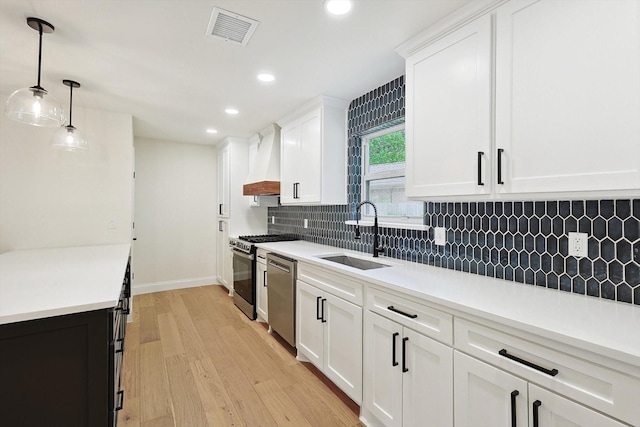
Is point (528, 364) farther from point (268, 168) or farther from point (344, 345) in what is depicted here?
point (268, 168)

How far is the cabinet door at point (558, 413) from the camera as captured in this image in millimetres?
937

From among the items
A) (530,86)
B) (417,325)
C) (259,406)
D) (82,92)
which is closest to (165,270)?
(82,92)

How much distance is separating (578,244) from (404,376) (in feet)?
3.53

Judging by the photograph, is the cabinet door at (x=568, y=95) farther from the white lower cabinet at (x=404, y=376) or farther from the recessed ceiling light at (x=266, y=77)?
the recessed ceiling light at (x=266, y=77)

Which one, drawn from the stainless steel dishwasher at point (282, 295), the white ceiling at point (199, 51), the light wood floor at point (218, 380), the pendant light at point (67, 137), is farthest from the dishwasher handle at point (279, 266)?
the pendant light at point (67, 137)

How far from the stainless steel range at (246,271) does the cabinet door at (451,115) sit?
7.49 ft

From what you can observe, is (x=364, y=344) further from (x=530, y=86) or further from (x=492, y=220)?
(x=530, y=86)

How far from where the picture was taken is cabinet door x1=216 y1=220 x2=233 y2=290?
474 centimetres

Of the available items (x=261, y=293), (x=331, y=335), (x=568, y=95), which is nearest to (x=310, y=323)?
(x=331, y=335)

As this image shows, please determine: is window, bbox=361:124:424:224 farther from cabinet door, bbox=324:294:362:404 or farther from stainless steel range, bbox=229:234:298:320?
stainless steel range, bbox=229:234:298:320

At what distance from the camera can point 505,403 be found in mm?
1159

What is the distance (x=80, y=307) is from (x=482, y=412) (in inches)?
66.8

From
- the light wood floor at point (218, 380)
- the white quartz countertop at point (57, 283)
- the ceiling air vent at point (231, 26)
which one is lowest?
the light wood floor at point (218, 380)

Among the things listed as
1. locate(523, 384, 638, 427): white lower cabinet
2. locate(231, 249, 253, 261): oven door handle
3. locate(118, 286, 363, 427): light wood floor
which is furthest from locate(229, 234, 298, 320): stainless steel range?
locate(523, 384, 638, 427): white lower cabinet
